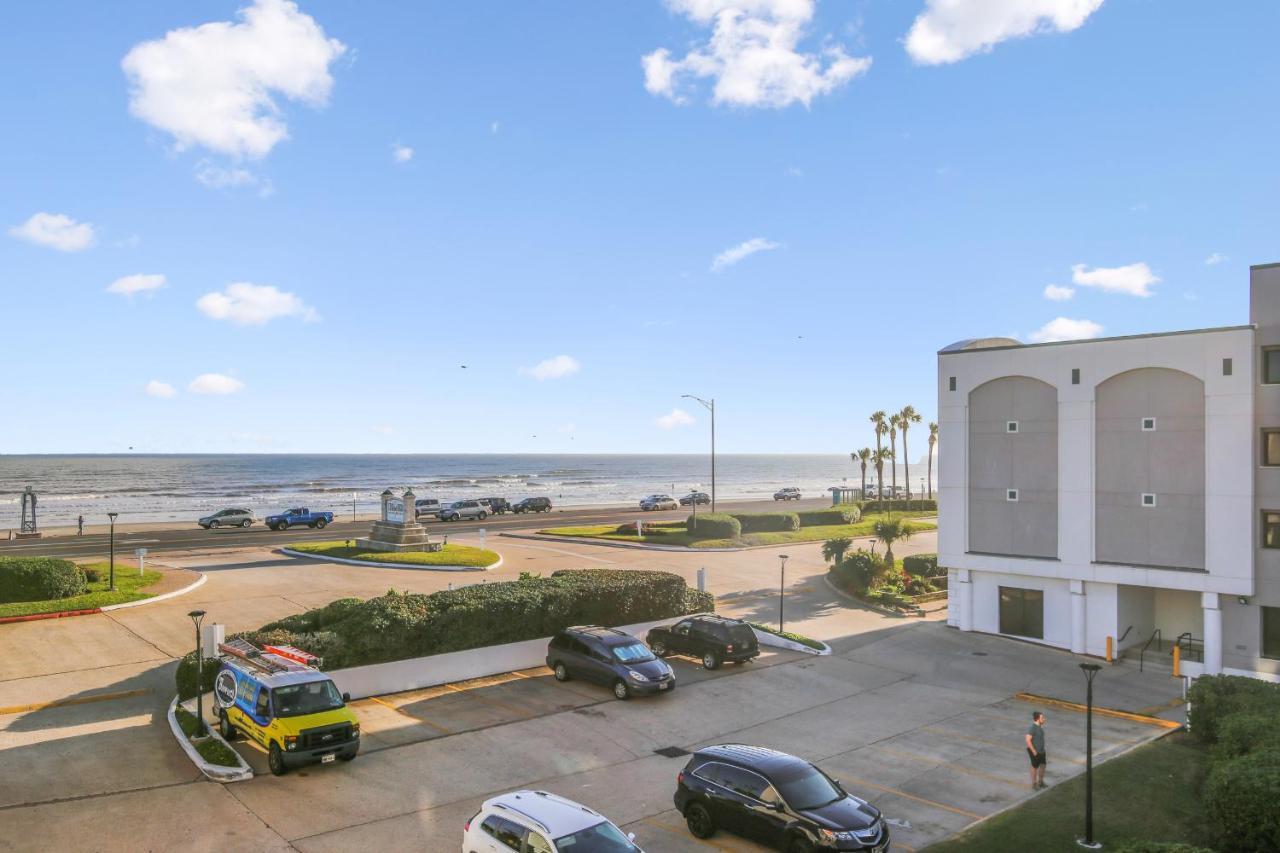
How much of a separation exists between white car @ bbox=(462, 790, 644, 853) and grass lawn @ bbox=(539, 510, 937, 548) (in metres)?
40.7

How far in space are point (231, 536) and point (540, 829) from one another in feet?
172

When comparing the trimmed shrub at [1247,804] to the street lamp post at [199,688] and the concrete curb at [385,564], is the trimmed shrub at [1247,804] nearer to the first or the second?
the street lamp post at [199,688]

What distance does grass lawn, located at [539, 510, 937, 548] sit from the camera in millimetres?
54094

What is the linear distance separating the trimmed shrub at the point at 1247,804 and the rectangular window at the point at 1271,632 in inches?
583

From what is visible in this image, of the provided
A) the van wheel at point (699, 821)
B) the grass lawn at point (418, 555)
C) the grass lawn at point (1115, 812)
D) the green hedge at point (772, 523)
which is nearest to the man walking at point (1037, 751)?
the grass lawn at point (1115, 812)

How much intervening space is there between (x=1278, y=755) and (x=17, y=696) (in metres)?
26.7

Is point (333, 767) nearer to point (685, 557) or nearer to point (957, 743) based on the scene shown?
point (957, 743)

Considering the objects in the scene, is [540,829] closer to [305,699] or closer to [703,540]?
[305,699]

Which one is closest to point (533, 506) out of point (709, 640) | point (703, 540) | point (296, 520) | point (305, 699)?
point (296, 520)

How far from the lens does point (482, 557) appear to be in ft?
144

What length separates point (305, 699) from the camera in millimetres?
17328

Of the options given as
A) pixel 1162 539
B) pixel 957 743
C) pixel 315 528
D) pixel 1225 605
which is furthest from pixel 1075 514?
pixel 315 528

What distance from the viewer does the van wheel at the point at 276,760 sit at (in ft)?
53.8

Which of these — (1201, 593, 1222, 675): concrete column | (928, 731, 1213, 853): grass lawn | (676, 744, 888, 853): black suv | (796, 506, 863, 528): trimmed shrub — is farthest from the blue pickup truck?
(928, 731, 1213, 853): grass lawn
